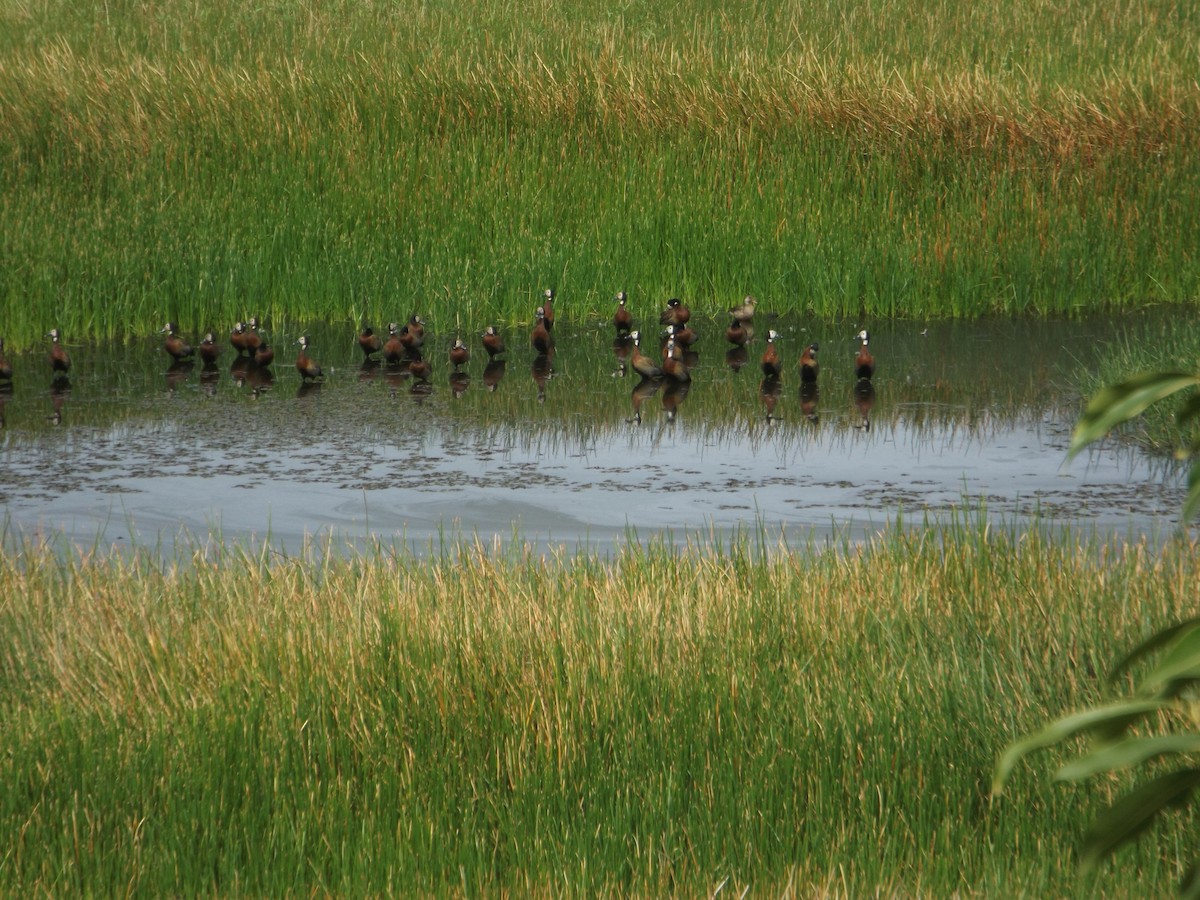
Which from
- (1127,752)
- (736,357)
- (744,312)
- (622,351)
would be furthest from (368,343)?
(1127,752)

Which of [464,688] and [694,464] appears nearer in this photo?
[464,688]

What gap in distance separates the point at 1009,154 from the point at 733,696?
10.4 m

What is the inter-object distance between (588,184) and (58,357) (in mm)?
5240

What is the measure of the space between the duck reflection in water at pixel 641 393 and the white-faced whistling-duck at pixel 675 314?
0.98 m

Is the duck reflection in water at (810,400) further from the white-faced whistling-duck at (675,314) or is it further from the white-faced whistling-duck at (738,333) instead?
the white-faced whistling-duck at (675,314)

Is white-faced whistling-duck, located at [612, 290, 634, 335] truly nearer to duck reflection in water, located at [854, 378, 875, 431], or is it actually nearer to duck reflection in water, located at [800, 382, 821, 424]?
duck reflection in water, located at [800, 382, 821, 424]

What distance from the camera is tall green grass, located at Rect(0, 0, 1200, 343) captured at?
42.5ft

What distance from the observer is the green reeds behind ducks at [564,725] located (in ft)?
13.0

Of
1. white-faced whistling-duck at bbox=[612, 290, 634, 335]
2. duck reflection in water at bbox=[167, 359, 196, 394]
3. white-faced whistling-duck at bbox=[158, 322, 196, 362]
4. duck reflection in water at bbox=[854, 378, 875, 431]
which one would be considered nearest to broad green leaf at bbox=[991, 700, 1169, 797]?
duck reflection in water at bbox=[854, 378, 875, 431]

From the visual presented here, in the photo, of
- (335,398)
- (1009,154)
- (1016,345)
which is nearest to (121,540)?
(335,398)

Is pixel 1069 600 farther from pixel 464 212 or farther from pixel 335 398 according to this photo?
pixel 464 212

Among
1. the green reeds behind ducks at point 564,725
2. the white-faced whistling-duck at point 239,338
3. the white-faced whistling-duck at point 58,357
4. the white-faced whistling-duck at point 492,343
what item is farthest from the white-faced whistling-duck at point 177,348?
the green reeds behind ducks at point 564,725

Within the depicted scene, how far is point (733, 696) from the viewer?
4.58m

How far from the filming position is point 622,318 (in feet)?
40.5
